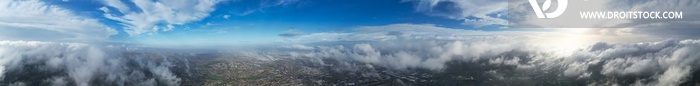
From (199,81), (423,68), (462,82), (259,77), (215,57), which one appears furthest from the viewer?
(462,82)

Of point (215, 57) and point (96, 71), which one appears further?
point (96, 71)

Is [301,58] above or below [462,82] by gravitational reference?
above

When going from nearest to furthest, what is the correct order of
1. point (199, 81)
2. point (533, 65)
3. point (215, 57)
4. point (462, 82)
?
point (199, 81) → point (215, 57) → point (462, 82) → point (533, 65)

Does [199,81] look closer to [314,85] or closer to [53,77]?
[314,85]

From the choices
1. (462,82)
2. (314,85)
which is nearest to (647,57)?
(462,82)

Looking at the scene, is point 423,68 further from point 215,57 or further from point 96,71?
point 96,71

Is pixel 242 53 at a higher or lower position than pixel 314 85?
higher

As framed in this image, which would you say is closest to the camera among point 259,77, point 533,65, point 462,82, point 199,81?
point 259,77

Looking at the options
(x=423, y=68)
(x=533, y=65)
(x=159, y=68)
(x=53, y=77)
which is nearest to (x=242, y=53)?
(x=159, y=68)

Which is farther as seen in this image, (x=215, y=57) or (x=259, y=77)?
(x=215, y=57)
